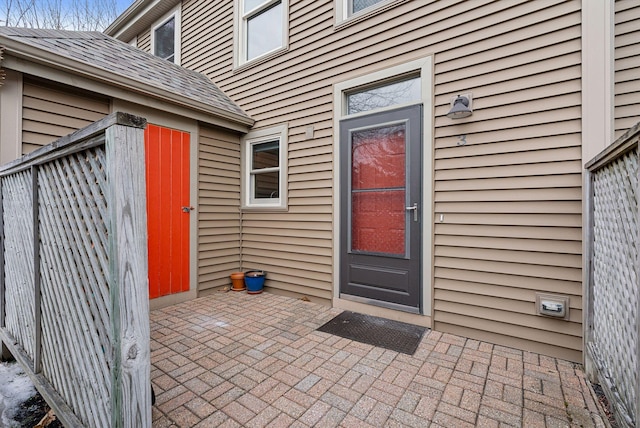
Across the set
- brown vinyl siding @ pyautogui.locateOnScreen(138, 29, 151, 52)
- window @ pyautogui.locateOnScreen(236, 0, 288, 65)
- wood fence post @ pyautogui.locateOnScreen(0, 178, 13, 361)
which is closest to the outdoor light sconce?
window @ pyautogui.locateOnScreen(236, 0, 288, 65)

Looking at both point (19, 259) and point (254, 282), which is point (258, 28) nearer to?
point (254, 282)

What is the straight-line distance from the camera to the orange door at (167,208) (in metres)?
3.38

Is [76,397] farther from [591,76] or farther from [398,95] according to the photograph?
[591,76]

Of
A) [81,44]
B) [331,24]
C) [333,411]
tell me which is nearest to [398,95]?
[331,24]

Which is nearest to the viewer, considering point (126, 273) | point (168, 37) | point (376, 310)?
point (126, 273)

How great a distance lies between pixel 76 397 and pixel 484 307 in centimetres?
286

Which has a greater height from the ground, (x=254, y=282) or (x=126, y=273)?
(x=126, y=273)

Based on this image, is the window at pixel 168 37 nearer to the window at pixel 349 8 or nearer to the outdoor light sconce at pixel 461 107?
the window at pixel 349 8

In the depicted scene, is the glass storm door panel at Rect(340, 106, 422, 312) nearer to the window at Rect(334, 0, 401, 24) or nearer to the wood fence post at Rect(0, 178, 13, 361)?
the window at Rect(334, 0, 401, 24)

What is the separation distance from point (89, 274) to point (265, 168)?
3.15 meters

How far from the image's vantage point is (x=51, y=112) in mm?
2783

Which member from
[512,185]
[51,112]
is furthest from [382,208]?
[51,112]

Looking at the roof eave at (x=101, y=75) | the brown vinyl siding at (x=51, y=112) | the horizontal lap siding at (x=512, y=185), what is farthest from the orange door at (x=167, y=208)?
the horizontal lap siding at (x=512, y=185)

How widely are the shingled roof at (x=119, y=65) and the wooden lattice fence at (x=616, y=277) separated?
3.83 m
